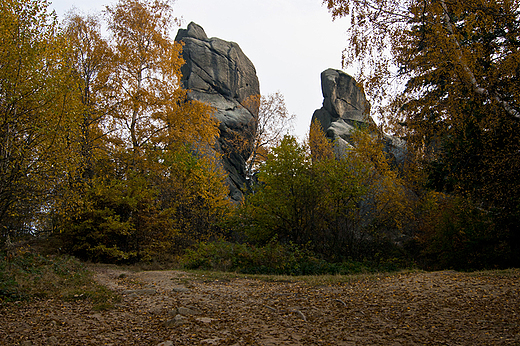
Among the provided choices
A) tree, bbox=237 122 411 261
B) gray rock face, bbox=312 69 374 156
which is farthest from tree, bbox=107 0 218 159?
gray rock face, bbox=312 69 374 156

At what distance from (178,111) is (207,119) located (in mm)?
1234

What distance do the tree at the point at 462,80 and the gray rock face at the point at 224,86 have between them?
1895cm

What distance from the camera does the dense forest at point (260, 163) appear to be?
615 centimetres

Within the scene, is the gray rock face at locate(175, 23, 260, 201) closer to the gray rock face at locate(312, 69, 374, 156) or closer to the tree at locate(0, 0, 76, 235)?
the gray rock face at locate(312, 69, 374, 156)

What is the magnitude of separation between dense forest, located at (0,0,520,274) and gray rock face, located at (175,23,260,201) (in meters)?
11.8

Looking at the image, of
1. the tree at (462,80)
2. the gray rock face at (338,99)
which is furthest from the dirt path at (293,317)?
the gray rock face at (338,99)

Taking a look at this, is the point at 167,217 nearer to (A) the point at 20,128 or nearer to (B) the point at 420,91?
(A) the point at 20,128

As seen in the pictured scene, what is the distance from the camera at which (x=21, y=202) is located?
6770 millimetres

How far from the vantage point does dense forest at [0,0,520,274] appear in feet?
20.2

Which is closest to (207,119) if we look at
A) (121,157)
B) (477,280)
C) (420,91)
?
(121,157)

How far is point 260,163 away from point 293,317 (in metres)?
7.47

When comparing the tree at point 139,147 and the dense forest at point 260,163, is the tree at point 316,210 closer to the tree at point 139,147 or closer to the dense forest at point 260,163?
the dense forest at point 260,163

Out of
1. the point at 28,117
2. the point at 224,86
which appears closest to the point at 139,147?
the point at 28,117

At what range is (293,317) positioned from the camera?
4504mm
